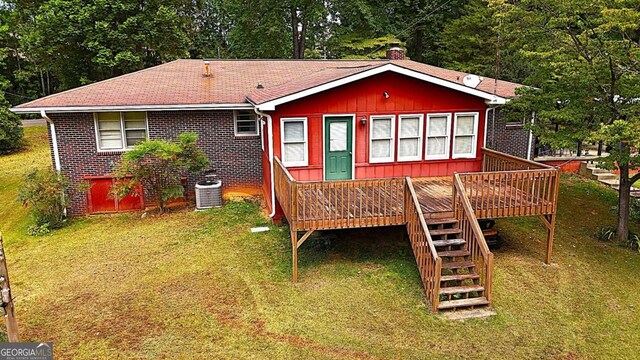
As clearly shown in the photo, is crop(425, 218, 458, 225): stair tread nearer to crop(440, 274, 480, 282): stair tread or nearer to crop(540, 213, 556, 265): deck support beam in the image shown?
crop(440, 274, 480, 282): stair tread

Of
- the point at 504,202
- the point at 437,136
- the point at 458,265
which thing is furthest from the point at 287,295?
the point at 437,136

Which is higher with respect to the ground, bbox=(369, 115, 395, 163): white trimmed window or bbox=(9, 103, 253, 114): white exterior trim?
bbox=(9, 103, 253, 114): white exterior trim

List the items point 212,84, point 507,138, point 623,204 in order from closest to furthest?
point 623,204, point 212,84, point 507,138

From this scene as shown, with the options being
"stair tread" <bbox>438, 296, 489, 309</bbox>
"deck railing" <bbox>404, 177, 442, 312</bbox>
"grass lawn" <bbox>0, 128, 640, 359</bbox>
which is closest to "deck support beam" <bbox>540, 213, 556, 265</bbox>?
"grass lawn" <bbox>0, 128, 640, 359</bbox>

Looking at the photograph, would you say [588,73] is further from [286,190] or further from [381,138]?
[286,190]

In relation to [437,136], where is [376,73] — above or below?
above

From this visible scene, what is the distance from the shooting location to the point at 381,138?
409 inches

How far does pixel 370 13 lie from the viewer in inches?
1006

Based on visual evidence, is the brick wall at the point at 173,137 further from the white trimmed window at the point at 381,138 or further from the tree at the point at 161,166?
the white trimmed window at the point at 381,138

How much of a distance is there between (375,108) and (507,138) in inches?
244

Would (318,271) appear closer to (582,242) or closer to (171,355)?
(171,355)

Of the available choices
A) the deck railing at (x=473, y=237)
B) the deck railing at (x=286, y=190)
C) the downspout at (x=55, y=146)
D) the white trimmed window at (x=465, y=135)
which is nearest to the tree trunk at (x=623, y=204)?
Answer: the white trimmed window at (x=465, y=135)

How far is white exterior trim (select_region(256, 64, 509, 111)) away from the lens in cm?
936

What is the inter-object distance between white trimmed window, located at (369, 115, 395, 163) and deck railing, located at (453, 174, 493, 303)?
2.78 metres
